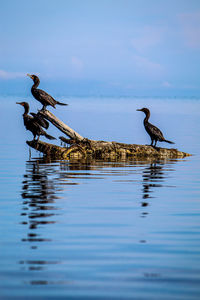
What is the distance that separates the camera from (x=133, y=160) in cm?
2145

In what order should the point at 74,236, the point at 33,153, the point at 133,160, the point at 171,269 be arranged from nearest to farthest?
the point at 171,269 → the point at 74,236 → the point at 133,160 → the point at 33,153

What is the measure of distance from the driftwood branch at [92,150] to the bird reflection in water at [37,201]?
3631 mm

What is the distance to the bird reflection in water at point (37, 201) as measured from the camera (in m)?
9.31

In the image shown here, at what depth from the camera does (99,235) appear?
9.07 meters

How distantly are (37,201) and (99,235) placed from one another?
3.28 m

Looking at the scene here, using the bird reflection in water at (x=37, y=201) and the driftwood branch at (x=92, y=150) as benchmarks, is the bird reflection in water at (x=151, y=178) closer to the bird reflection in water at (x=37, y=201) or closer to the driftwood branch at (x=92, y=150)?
the driftwood branch at (x=92, y=150)

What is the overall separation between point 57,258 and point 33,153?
17.3m

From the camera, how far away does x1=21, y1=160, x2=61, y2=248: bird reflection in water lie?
9312 millimetres

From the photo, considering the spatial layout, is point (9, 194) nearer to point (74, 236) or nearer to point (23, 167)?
point (74, 236)

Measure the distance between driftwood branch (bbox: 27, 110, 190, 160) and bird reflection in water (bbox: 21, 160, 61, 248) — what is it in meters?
3.63

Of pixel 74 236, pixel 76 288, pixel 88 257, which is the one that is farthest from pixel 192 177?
pixel 76 288

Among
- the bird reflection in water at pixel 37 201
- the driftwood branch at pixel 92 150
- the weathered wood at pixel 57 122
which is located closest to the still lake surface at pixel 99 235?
the bird reflection in water at pixel 37 201

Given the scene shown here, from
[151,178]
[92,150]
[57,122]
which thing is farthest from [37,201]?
[92,150]

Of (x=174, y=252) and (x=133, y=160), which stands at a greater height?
(x=133, y=160)
